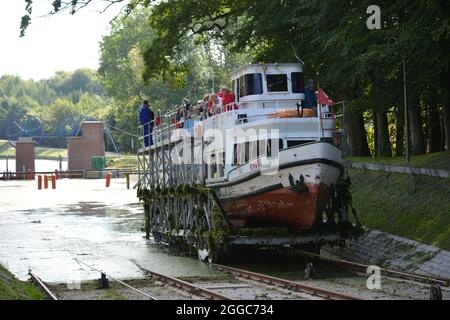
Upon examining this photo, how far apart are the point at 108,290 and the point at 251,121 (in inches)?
273

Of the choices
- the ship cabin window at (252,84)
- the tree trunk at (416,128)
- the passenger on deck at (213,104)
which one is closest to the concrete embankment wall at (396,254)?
the ship cabin window at (252,84)

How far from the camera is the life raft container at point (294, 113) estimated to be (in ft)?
84.4

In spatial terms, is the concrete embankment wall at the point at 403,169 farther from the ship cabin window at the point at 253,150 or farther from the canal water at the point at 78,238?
the canal water at the point at 78,238

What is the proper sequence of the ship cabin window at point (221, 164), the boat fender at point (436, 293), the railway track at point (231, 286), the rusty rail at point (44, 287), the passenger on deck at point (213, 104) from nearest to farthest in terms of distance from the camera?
the boat fender at point (436, 293) → the railway track at point (231, 286) → the rusty rail at point (44, 287) → the ship cabin window at point (221, 164) → the passenger on deck at point (213, 104)

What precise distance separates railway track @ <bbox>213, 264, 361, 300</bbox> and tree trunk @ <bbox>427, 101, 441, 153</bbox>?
16891 mm

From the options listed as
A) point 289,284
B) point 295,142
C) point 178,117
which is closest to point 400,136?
Answer: point 178,117

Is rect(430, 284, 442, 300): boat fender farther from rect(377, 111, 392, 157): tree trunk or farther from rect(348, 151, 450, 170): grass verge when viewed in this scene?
rect(377, 111, 392, 157): tree trunk

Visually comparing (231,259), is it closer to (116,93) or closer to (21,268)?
(21,268)

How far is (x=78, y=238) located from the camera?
39562mm

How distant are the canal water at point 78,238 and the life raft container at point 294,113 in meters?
4.45

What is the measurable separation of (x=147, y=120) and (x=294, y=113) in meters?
12.7

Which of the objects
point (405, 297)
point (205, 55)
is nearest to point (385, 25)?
point (405, 297)

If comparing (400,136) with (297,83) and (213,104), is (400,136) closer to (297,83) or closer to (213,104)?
(297,83)

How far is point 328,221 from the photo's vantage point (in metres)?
26.6
